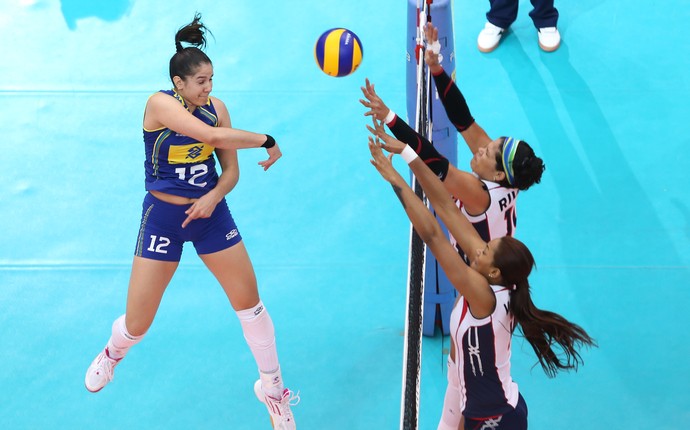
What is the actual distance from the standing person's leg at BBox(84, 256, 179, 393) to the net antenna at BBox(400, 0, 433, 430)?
4.21 ft

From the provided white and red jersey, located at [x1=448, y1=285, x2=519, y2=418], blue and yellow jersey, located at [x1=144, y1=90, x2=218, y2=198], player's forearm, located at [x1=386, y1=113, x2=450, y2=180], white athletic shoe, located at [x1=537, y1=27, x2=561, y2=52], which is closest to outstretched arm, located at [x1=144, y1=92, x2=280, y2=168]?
blue and yellow jersey, located at [x1=144, y1=90, x2=218, y2=198]

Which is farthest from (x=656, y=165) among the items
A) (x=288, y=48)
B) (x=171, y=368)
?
(x=171, y=368)

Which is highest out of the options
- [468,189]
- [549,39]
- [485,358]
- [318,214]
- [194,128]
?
[194,128]

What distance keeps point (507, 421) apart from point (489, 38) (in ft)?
14.9

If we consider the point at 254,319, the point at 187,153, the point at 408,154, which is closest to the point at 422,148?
the point at 408,154

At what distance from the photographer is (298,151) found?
6840mm

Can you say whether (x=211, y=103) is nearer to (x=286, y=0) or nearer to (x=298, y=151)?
(x=298, y=151)

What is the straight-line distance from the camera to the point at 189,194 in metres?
4.39

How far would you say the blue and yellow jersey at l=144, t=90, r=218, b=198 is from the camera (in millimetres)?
4316

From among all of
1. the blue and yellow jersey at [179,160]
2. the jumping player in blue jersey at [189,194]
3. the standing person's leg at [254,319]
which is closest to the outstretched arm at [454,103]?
the jumping player in blue jersey at [189,194]

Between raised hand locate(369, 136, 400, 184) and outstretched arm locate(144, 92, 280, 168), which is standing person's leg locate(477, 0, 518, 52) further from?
raised hand locate(369, 136, 400, 184)

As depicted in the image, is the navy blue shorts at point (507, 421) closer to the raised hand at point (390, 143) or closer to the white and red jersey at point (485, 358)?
the white and red jersey at point (485, 358)

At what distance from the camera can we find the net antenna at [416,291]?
3513 millimetres

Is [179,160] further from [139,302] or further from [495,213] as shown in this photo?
[495,213]
